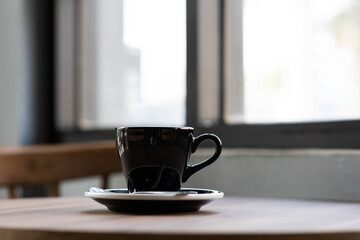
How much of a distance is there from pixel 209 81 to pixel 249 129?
25 centimetres

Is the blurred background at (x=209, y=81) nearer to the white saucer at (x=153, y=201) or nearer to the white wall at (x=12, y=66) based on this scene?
the white wall at (x=12, y=66)

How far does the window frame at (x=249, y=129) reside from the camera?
149 centimetres

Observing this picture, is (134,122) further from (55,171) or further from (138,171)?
(138,171)

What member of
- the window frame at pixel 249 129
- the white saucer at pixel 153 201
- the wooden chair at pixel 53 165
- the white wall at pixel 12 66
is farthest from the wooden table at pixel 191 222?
the white wall at pixel 12 66

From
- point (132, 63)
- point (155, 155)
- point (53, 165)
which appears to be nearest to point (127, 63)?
point (132, 63)

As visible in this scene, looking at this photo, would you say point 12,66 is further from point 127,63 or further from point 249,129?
point 249,129

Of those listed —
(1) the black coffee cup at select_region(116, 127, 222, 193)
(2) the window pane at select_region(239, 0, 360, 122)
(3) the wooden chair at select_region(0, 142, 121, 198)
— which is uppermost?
(2) the window pane at select_region(239, 0, 360, 122)

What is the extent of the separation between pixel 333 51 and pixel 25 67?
50.2 inches

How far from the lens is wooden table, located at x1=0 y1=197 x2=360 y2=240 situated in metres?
0.61

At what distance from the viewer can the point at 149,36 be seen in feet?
7.11

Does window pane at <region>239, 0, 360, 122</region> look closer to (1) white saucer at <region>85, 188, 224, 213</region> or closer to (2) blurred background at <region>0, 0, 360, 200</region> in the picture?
(2) blurred background at <region>0, 0, 360, 200</region>

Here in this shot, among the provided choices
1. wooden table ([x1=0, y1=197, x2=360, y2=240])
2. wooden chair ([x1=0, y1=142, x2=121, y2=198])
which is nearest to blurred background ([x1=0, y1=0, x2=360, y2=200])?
wooden chair ([x1=0, y1=142, x2=121, y2=198])

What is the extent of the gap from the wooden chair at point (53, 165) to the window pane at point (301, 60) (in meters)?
0.46

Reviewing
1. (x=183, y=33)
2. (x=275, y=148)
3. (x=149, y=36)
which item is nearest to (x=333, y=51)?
(x=275, y=148)
